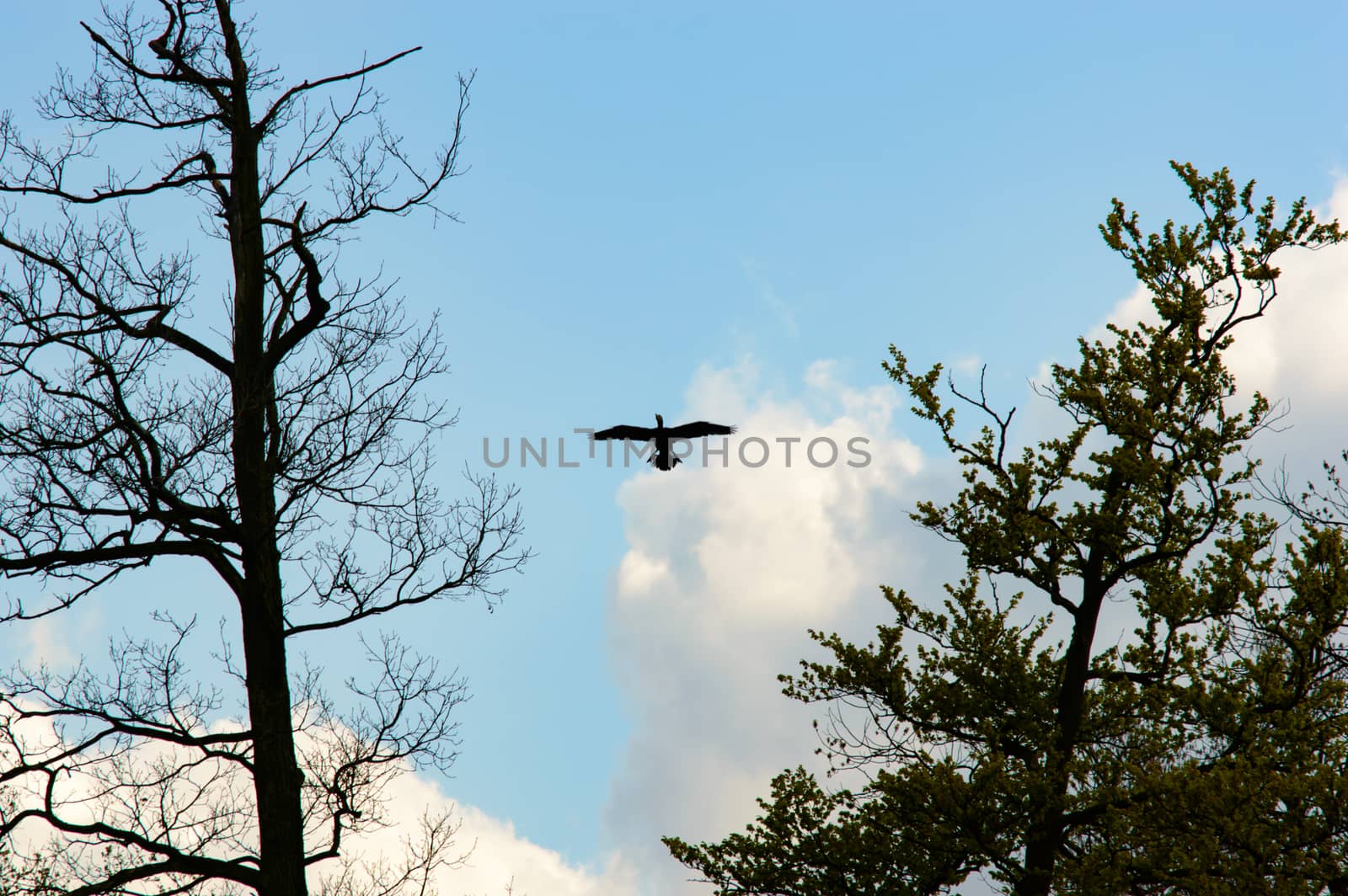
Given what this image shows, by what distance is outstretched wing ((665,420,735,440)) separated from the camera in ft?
46.5

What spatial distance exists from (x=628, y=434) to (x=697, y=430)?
37.7 inches

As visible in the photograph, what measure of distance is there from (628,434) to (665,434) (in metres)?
0.56

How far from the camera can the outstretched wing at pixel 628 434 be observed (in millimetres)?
14469

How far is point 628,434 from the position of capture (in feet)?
47.9

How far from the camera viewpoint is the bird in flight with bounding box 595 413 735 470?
46.5 ft

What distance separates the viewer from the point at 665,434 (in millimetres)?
14305

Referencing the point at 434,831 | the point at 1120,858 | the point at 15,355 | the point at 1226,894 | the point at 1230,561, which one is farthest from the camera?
the point at 434,831

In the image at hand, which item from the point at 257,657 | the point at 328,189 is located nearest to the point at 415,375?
the point at 328,189

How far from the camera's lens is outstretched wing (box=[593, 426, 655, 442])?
47.5ft

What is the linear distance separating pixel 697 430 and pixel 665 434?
0.41 metres

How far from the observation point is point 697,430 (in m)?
14.2

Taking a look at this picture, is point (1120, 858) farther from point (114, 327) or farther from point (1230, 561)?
point (114, 327)

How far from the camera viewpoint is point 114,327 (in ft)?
32.3

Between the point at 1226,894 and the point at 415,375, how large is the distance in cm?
841
